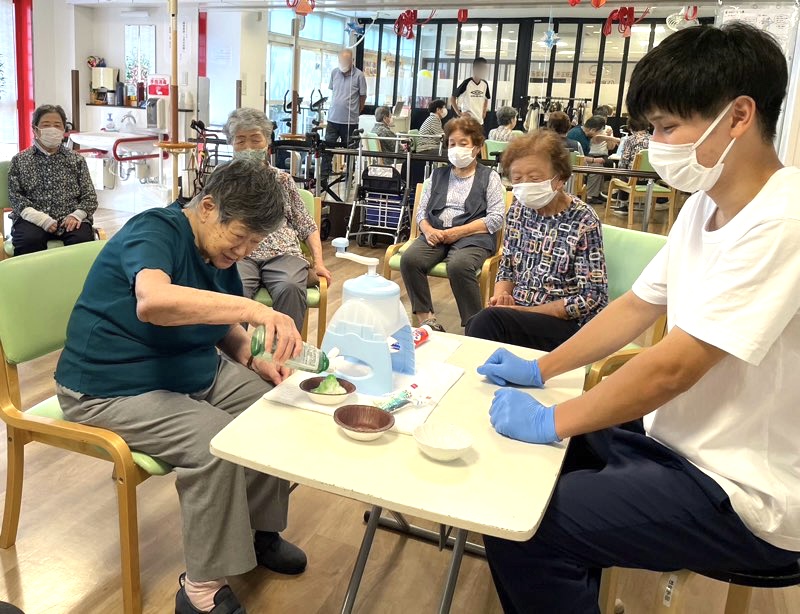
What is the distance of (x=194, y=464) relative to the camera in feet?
5.16

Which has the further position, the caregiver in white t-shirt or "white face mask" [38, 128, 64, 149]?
"white face mask" [38, 128, 64, 149]

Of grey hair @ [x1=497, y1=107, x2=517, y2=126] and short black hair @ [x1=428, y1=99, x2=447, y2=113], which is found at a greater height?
short black hair @ [x1=428, y1=99, x2=447, y2=113]

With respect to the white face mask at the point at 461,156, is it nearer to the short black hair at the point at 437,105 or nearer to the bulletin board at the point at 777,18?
Result: the bulletin board at the point at 777,18

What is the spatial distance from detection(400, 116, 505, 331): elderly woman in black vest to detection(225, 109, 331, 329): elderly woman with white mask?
2.48 ft

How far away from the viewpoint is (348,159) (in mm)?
6430

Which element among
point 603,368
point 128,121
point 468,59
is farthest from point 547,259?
point 128,121

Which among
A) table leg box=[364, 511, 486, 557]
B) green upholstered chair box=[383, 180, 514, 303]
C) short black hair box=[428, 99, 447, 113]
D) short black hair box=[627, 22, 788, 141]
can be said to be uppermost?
short black hair box=[428, 99, 447, 113]

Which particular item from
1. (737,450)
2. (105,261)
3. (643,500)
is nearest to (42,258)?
(105,261)

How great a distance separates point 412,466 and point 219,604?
777 mm

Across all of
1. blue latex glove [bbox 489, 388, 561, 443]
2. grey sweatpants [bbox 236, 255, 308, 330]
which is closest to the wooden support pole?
grey sweatpants [bbox 236, 255, 308, 330]

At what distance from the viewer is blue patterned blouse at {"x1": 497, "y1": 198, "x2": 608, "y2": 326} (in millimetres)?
2428

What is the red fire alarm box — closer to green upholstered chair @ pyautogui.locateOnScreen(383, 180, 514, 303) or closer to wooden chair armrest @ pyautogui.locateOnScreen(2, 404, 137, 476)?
green upholstered chair @ pyautogui.locateOnScreen(383, 180, 514, 303)

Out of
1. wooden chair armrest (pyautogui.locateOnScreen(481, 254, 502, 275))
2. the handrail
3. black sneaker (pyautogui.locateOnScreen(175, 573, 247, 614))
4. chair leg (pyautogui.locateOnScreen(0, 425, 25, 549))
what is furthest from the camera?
the handrail

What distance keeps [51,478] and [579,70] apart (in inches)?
241
